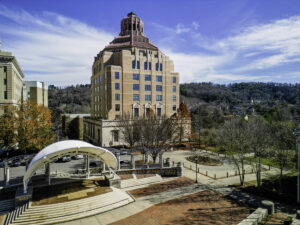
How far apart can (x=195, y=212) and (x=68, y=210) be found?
35.8ft

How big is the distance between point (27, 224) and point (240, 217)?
17.0 metres

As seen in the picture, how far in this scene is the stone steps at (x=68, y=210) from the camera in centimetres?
1589

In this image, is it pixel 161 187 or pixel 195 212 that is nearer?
pixel 195 212

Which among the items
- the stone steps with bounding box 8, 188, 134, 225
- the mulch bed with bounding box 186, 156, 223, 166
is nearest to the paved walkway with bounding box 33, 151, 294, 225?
the stone steps with bounding box 8, 188, 134, 225

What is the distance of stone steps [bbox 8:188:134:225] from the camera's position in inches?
626

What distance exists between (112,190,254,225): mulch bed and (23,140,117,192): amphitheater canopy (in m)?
7.85

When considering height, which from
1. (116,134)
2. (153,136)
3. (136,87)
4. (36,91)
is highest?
(36,91)

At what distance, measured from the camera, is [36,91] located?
245 feet

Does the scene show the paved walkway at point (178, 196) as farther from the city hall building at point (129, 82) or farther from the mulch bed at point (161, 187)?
the city hall building at point (129, 82)

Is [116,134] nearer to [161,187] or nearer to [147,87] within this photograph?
[147,87]

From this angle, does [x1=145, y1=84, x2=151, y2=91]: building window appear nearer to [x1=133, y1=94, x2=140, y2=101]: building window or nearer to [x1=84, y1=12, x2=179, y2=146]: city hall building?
[x1=84, y1=12, x2=179, y2=146]: city hall building

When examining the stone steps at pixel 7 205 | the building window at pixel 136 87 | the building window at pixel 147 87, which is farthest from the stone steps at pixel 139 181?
the building window at pixel 147 87

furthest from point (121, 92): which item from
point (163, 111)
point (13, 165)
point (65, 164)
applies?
point (13, 165)

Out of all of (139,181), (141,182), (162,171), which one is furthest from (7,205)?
(162,171)
